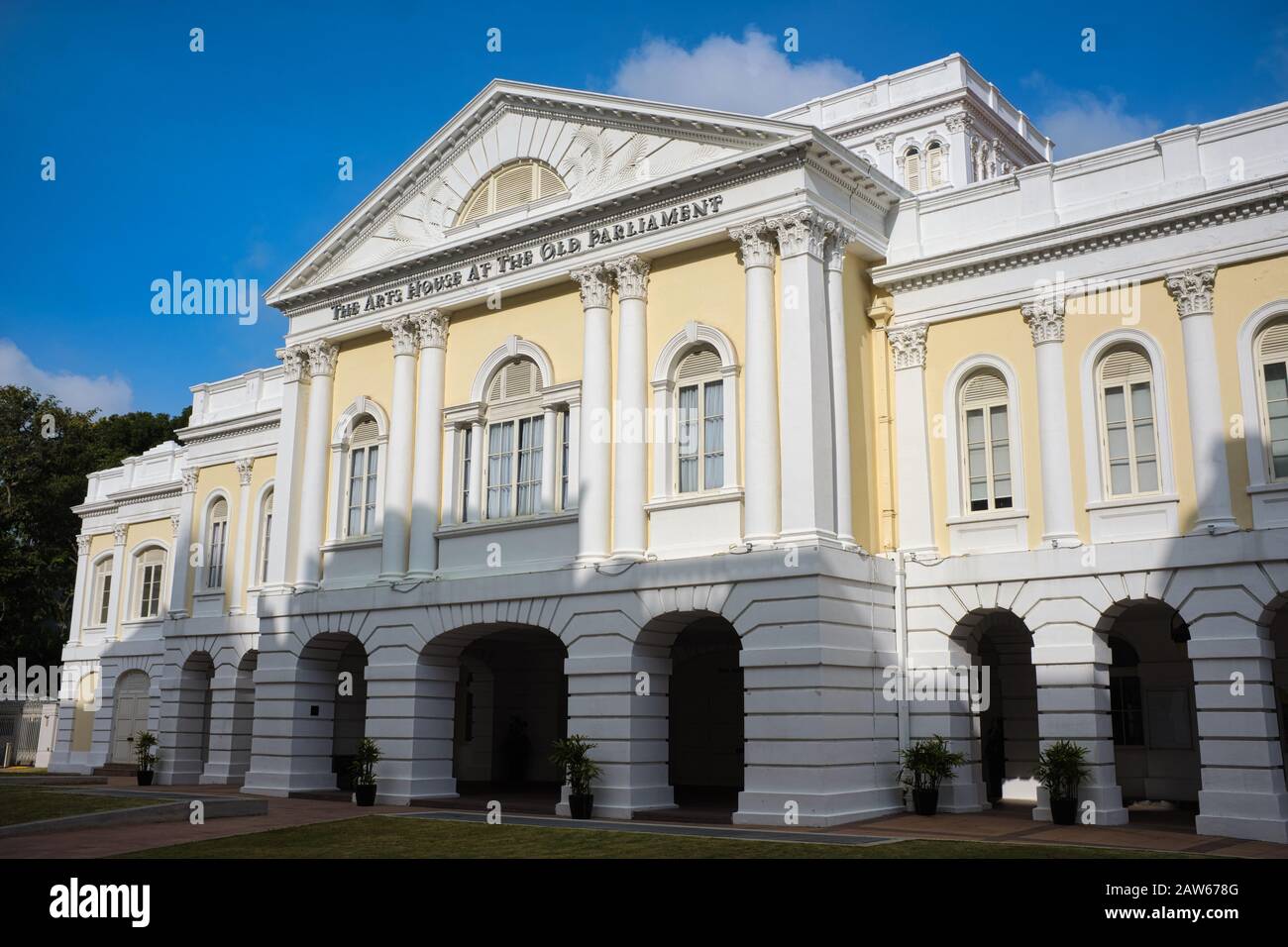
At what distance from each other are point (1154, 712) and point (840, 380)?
863 cm

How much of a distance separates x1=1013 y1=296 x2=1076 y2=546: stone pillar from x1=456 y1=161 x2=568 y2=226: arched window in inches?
374

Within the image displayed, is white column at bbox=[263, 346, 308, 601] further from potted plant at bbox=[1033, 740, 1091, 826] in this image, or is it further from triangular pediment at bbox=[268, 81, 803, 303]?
potted plant at bbox=[1033, 740, 1091, 826]

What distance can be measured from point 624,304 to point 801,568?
638cm

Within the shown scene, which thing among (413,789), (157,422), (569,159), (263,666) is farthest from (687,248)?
(157,422)

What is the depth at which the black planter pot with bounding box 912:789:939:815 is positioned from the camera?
789 inches

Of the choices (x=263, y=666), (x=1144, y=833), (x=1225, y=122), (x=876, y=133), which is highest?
(x=876, y=133)

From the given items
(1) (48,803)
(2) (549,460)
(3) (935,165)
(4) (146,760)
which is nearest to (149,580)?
(4) (146,760)

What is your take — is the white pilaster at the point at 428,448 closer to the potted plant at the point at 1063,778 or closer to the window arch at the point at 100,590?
the potted plant at the point at 1063,778

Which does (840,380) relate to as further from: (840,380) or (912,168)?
(912,168)

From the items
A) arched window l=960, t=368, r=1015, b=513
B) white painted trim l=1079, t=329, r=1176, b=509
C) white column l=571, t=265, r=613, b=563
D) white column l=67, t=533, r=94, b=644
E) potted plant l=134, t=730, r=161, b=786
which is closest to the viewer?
white painted trim l=1079, t=329, r=1176, b=509

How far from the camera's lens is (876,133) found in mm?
35500

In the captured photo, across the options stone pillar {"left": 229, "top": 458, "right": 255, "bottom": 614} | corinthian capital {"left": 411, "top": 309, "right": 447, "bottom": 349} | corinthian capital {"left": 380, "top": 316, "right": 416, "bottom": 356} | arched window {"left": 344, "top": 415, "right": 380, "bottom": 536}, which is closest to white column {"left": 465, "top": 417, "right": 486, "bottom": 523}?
corinthian capital {"left": 411, "top": 309, "right": 447, "bottom": 349}

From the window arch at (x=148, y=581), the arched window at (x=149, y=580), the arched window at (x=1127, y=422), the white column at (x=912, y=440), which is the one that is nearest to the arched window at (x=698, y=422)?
the white column at (x=912, y=440)
